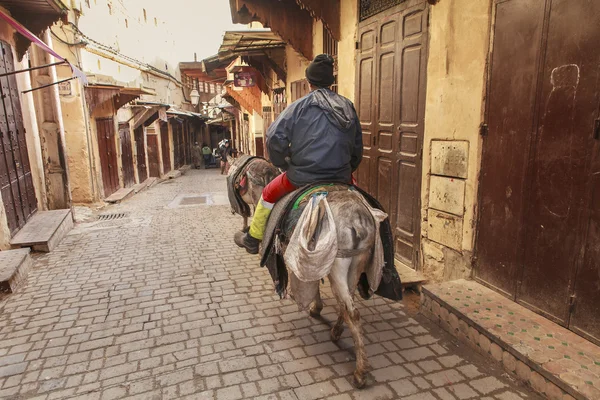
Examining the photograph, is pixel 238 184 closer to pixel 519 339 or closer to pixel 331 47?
pixel 331 47

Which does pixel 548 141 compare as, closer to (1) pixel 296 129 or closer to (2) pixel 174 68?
(1) pixel 296 129

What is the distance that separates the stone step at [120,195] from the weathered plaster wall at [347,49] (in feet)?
26.6

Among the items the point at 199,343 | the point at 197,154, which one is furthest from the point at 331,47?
the point at 197,154

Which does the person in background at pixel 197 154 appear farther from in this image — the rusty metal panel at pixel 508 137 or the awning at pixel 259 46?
the rusty metal panel at pixel 508 137

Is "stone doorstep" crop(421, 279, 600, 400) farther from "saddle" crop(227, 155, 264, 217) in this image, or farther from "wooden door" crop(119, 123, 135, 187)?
"wooden door" crop(119, 123, 135, 187)

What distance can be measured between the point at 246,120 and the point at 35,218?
13.9m

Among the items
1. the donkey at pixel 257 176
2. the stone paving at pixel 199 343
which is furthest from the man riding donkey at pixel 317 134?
the donkey at pixel 257 176

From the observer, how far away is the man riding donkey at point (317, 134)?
3.37m

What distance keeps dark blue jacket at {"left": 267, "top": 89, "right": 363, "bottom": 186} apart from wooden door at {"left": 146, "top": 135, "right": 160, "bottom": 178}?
1747 cm

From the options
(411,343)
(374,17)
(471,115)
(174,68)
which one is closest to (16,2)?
(374,17)

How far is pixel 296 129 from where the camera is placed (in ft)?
11.2

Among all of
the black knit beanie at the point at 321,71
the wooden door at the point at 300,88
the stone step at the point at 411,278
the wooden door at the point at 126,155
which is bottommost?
the stone step at the point at 411,278

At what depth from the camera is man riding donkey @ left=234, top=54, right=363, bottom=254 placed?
11.1 ft

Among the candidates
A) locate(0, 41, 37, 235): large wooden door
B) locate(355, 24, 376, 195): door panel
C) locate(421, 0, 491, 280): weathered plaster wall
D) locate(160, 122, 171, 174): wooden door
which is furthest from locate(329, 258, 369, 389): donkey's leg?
locate(160, 122, 171, 174): wooden door
